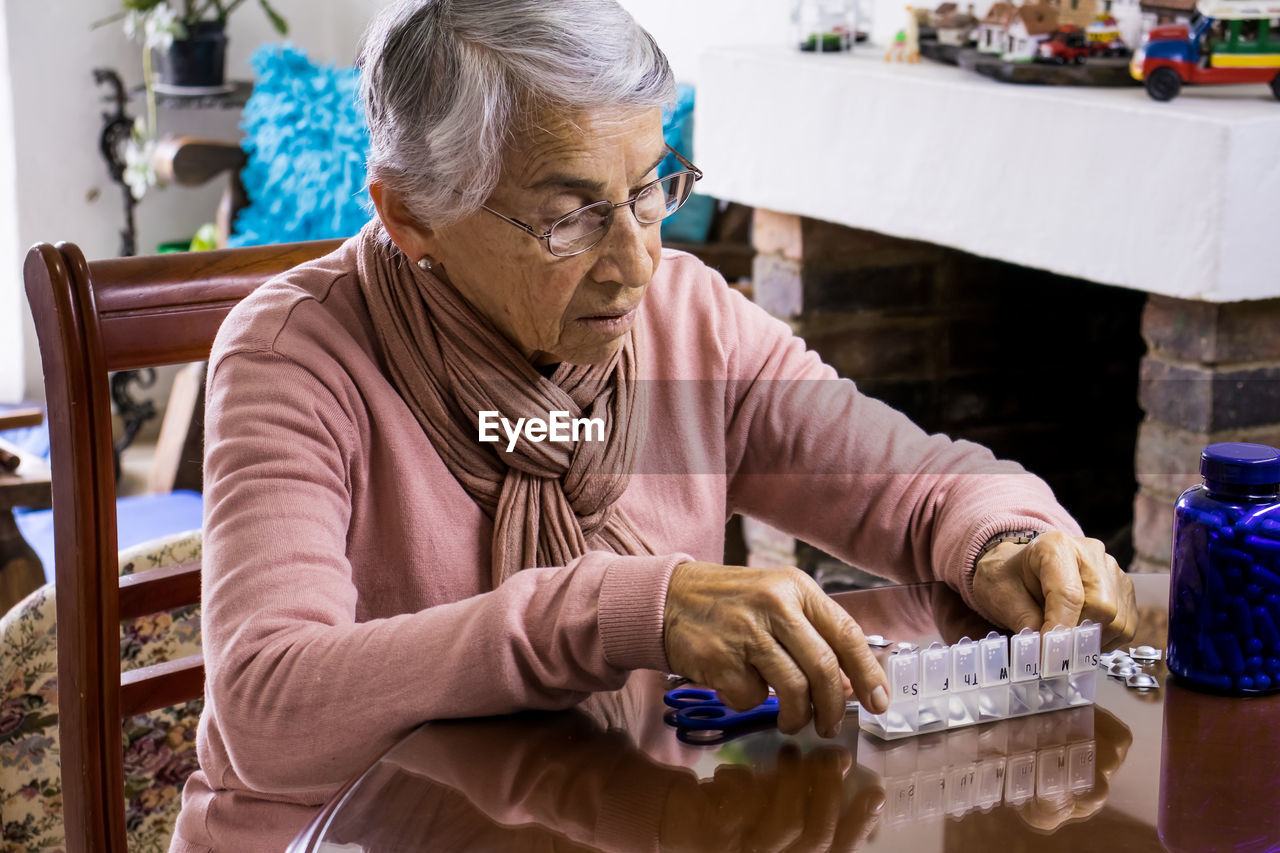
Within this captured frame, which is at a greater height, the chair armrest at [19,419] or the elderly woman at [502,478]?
the elderly woman at [502,478]

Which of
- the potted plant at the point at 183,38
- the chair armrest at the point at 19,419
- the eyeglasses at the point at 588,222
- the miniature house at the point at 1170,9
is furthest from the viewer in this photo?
the potted plant at the point at 183,38

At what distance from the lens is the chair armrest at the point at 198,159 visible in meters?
3.49

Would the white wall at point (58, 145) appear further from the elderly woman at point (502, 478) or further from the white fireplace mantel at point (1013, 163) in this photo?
the elderly woman at point (502, 478)

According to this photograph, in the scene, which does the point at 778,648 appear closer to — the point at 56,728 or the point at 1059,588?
the point at 1059,588

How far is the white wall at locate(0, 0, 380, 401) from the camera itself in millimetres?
4195

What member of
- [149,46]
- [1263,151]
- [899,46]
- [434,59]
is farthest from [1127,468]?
[149,46]

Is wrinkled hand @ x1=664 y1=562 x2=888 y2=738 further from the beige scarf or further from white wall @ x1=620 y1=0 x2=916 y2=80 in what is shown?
white wall @ x1=620 y1=0 x2=916 y2=80

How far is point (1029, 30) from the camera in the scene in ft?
6.76

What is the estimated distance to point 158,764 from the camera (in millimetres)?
1433

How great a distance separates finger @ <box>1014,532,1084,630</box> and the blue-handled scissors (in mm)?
215

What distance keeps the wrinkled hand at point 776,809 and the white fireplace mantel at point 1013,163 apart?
1161mm

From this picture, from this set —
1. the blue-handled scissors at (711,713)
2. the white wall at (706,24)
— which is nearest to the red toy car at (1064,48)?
the white wall at (706,24)

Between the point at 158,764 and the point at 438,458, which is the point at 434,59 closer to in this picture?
A: the point at 438,458

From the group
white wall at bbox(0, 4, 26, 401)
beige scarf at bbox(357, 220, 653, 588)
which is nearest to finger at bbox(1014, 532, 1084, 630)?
beige scarf at bbox(357, 220, 653, 588)
